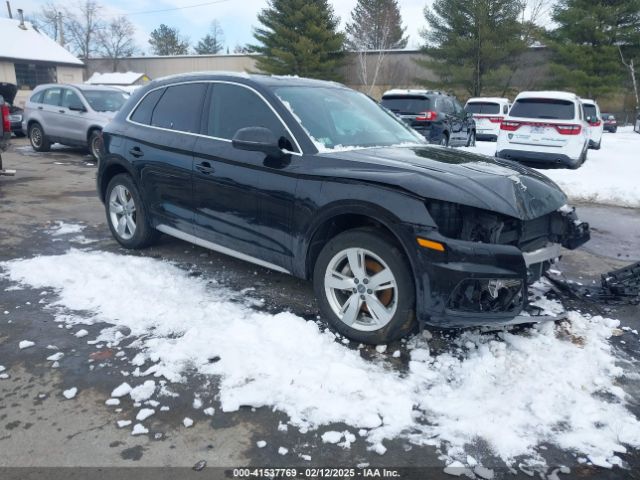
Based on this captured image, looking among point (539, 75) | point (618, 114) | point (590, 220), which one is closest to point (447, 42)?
point (539, 75)

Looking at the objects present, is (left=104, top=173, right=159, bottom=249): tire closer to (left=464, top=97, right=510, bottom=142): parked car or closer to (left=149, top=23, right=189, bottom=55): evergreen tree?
(left=464, top=97, right=510, bottom=142): parked car

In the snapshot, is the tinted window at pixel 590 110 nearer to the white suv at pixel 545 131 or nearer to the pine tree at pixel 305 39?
the white suv at pixel 545 131

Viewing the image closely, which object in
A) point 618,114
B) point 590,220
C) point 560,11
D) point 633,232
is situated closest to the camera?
point 633,232

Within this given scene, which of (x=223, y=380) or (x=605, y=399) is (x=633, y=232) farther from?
(x=223, y=380)

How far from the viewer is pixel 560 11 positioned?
112 ft

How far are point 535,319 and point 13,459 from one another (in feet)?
9.94

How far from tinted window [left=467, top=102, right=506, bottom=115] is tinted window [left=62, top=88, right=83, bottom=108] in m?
14.0

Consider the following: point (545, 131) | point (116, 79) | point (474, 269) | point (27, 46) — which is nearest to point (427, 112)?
point (545, 131)

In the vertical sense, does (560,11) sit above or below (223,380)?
above

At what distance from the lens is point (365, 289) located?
3.54 meters

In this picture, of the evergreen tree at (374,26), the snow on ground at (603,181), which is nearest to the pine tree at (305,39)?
the evergreen tree at (374,26)

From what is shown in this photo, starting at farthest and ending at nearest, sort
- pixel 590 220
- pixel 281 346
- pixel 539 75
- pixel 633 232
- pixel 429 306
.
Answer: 1. pixel 539 75
2. pixel 590 220
3. pixel 633 232
4. pixel 281 346
5. pixel 429 306

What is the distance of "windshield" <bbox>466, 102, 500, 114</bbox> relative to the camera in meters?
20.4

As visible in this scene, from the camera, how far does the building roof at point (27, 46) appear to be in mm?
33531
